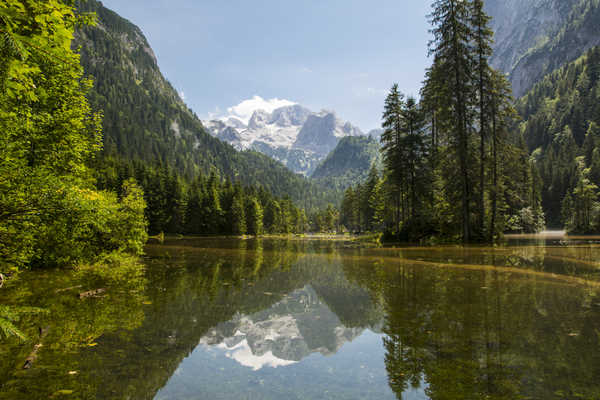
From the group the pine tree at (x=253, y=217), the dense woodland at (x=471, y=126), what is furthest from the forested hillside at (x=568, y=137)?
the pine tree at (x=253, y=217)

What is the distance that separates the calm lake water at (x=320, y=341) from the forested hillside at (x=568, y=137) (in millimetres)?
63278

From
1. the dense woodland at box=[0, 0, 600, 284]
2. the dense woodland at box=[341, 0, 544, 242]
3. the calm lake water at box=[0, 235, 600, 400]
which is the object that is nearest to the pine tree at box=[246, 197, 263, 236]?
the dense woodland at box=[0, 0, 600, 284]

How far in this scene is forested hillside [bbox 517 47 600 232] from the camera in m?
64.1

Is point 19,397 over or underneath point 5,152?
underneath

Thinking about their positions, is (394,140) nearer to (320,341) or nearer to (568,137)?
(320,341)

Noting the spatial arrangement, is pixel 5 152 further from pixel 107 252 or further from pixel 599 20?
pixel 599 20

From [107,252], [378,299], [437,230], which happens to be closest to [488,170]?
[437,230]

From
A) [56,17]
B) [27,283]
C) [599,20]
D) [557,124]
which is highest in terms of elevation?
[599,20]

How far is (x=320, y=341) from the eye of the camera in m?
5.95

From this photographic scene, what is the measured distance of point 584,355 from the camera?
417cm

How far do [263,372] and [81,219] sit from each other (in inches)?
228

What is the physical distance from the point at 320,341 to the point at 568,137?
142352 millimetres

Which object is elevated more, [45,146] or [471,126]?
[471,126]

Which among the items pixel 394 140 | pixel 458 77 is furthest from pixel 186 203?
pixel 458 77
